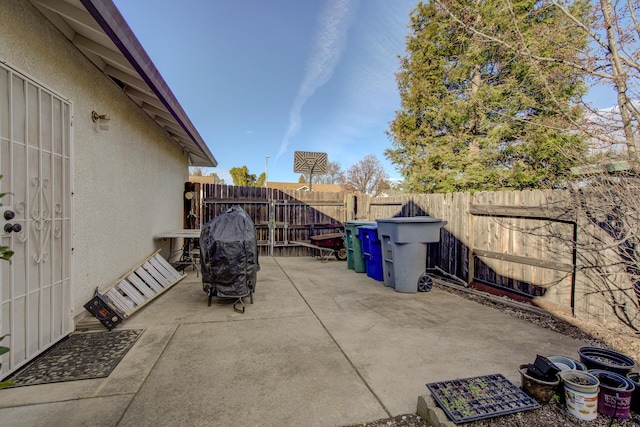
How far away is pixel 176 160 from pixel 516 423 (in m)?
9.20

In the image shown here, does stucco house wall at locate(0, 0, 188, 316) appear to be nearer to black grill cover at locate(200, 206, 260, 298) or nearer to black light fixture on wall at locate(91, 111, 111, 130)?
black light fixture on wall at locate(91, 111, 111, 130)

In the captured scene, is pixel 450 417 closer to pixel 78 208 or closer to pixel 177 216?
pixel 78 208

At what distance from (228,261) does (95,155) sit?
89.7 inches

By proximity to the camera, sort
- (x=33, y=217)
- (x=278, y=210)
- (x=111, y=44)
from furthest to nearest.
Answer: (x=278, y=210) < (x=111, y=44) < (x=33, y=217)

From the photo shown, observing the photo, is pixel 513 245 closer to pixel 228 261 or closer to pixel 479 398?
pixel 479 398

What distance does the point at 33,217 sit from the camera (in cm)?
283

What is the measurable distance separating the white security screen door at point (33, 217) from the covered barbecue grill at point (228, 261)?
159cm

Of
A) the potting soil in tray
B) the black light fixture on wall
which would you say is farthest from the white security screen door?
the potting soil in tray

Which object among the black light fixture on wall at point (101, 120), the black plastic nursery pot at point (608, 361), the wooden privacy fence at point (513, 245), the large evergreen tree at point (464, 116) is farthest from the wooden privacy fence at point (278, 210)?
the black plastic nursery pot at point (608, 361)

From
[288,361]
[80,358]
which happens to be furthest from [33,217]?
[288,361]

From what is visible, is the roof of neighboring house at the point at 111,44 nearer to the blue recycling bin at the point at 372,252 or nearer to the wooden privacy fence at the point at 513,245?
the blue recycling bin at the point at 372,252

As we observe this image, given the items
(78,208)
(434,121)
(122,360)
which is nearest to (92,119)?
(78,208)

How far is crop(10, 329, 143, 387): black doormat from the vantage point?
102 inches

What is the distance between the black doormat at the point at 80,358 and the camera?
8.50ft
